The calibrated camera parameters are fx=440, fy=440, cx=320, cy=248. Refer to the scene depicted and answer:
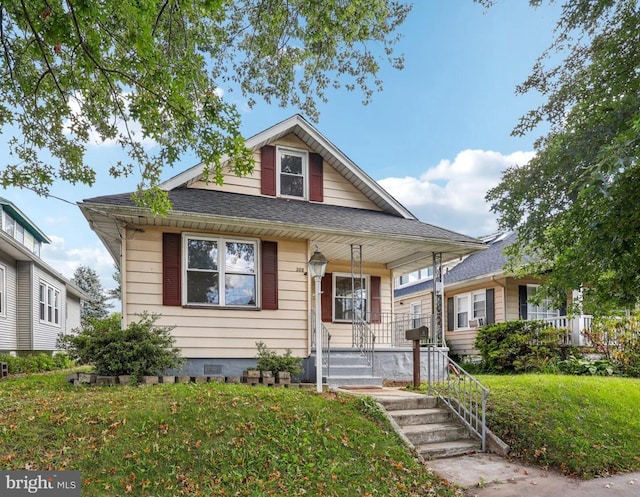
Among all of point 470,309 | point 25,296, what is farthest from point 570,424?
point 25,296

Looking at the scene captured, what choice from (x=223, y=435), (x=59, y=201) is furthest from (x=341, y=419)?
(x=59, y=201)

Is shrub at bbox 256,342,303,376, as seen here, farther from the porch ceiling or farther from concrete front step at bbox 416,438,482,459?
concrete front step at bbox 416,438,482,459

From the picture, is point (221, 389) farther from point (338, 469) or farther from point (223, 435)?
point (338, 469)

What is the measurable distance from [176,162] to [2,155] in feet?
10.6

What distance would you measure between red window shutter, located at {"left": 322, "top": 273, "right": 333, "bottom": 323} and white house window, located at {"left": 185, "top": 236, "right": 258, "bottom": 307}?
3005mm

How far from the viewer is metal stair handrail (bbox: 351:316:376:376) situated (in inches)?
378

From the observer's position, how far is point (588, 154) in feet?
20.4

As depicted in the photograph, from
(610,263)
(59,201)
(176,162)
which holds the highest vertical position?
(176,162)

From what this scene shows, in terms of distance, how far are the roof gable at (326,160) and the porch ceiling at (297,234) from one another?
145 cm

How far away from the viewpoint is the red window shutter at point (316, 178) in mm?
11414

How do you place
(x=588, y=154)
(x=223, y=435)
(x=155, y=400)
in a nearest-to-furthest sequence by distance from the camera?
(x=223, y=435) → (x=155, y=400) → (x=588, y=154)

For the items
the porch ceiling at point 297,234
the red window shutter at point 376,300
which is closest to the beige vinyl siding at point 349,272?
the red window shutter at point 376,300

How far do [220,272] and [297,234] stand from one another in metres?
1.82

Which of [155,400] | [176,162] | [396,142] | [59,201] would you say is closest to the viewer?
[155,400]
